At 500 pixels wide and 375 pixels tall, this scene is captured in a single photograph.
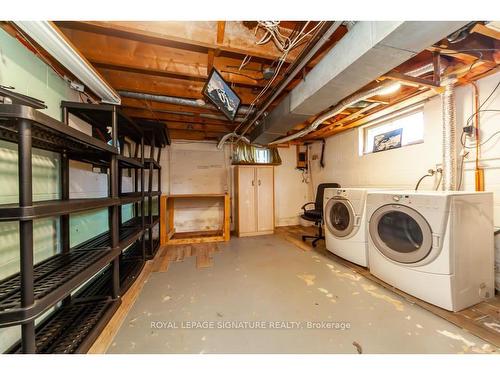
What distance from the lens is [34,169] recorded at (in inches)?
50.0

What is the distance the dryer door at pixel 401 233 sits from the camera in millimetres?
1510

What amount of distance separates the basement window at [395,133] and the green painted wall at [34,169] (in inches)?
150

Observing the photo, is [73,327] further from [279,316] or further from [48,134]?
Result: [279,316]

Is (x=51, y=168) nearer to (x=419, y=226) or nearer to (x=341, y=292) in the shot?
(x=341, y=292)

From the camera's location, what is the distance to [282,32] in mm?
1399

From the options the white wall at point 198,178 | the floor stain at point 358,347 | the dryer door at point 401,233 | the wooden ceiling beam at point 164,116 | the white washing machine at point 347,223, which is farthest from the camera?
the white wall at point 198,178

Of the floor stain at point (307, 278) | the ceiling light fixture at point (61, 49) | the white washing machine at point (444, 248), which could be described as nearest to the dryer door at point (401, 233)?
the white washing machine at point (444, 248)

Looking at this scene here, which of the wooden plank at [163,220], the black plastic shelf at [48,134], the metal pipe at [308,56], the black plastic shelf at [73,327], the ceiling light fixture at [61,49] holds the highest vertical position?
the metal pipe at [308,56]

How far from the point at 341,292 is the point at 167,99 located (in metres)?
2.73

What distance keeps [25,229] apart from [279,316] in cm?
152

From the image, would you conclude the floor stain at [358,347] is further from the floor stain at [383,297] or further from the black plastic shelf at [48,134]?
the black plastic shelf at [48,134]

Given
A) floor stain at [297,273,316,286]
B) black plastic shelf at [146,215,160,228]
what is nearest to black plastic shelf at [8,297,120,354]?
black plastic shelf at [146,215,160,228]

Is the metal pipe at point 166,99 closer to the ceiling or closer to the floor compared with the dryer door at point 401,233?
closer to the ceiling
